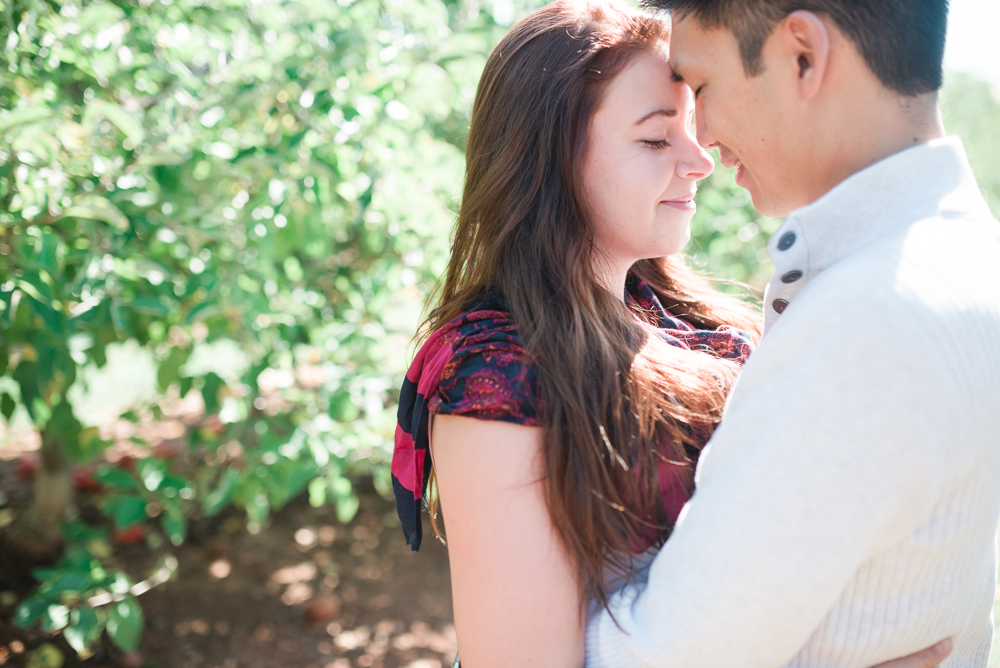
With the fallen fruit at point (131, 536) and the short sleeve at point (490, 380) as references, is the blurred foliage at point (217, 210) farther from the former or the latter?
the short sleeve at point (490, 380)

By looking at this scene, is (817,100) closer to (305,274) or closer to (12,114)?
(12,114)

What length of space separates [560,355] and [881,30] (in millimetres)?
747

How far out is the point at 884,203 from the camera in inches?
41.4

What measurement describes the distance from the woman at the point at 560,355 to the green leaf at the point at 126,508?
3.87 ft

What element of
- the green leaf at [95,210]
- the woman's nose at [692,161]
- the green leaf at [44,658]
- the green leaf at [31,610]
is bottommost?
the green leaf at [44,658]

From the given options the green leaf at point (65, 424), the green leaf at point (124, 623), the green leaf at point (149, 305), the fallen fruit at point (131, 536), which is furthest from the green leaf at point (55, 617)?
the fallen fruit at point (131, 536)

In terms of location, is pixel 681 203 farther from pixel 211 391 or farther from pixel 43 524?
pixel 43 524

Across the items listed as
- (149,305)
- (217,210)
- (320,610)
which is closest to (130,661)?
(320,610)

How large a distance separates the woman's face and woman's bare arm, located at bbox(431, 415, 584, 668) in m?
0.55

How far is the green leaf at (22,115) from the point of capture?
147cm

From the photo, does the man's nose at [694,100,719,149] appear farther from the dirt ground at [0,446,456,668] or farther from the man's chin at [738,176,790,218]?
the dirt ground at [0,446,456,668]

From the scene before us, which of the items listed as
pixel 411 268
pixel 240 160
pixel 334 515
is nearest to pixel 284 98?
pixel 240 160

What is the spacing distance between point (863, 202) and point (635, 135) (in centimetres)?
49

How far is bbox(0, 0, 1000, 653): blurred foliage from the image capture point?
1759 millimetres
